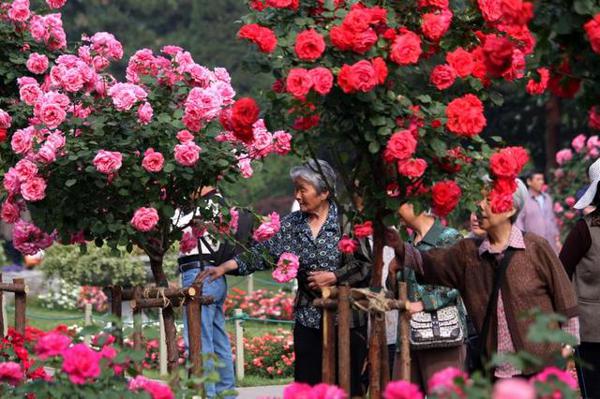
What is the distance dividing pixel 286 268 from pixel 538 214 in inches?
375

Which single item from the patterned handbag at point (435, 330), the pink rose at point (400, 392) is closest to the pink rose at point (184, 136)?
the patterned handbag at point (435, 330)

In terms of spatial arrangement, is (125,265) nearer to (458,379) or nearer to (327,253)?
(327,253)

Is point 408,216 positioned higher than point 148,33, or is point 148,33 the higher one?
point 148,33

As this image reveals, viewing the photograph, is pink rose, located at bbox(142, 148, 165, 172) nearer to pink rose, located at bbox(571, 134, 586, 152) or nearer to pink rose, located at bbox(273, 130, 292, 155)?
pink rose, located at bbox(273, 130, 292, 155)

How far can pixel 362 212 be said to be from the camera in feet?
19.3

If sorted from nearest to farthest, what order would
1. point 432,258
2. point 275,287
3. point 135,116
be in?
1. point 432,258
2. point 135,116
3. point 275,287

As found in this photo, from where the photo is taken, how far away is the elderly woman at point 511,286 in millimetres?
5934

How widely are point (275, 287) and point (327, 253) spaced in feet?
48.7

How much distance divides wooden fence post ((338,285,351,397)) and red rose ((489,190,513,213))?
71cm

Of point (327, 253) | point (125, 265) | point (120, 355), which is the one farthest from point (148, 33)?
point (120, 355)

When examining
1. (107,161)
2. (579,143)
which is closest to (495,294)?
(107,161)

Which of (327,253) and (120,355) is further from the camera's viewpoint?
(327,253)

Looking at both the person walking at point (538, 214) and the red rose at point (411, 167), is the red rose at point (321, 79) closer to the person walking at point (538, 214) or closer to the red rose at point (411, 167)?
the red rose at point (411, 167)

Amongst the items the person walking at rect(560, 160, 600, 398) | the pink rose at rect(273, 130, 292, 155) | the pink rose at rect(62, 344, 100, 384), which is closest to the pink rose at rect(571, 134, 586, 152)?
the person walking at rect(560, 160, 600, 398)
